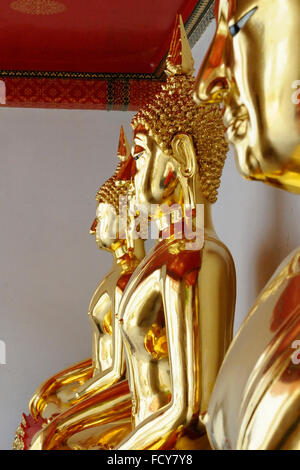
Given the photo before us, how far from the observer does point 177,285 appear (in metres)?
1.40

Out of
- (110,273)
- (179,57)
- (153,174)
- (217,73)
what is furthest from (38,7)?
(217,73)

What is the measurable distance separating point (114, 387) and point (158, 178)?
58 centimetres

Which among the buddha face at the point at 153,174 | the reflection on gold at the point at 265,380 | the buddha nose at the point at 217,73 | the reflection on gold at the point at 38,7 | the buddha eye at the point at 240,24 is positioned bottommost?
the reflection on gold at the point at 265,380

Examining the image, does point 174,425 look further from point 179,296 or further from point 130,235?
point 130,235

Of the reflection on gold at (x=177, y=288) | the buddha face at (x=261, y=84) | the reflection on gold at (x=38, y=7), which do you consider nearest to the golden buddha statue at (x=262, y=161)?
the buddha face at (x=261, y=84)

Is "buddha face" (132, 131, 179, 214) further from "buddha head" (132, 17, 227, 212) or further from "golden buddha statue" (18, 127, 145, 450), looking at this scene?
"golden buddha statue" (18, 127, 145, 450)

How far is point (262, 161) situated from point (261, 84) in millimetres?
83

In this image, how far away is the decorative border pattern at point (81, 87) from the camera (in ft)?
9.73

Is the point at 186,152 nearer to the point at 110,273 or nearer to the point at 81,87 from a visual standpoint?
the point at 110,273

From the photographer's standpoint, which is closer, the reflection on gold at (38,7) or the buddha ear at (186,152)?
the buddha ear at (186,152)

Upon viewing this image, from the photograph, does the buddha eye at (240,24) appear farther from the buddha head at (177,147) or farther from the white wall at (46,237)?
the white wall at (46,237)

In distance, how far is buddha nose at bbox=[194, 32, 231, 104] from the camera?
91cm

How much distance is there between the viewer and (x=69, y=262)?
327 centimetres

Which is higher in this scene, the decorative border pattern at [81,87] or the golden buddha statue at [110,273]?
the decorative border pattern at [81,87]
